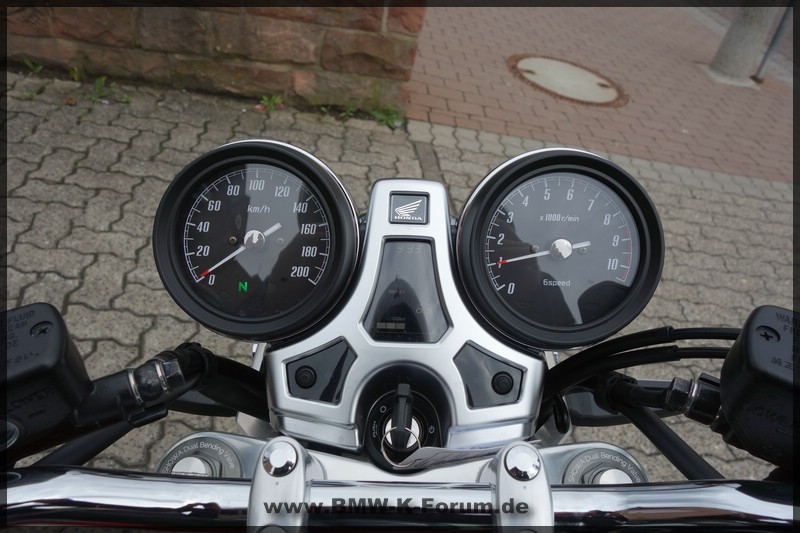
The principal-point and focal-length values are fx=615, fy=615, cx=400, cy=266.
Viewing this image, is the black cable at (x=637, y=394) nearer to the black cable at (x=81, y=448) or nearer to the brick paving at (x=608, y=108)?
the black cable at (x=81, y=448)

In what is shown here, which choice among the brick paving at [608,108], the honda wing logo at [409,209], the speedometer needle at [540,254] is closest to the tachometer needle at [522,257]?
the speedometer needle at [540,254]

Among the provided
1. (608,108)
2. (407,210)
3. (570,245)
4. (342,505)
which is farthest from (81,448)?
(608,108)

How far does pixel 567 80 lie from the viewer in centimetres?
708

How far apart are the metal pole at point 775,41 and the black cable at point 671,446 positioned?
858 centimetres

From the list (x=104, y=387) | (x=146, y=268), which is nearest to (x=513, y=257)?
(x=104, y=387)

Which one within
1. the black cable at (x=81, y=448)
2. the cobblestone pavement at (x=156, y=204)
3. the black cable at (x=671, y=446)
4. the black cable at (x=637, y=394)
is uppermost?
the black cable at (x=637, y=394)

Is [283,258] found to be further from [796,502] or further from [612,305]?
[796,502]

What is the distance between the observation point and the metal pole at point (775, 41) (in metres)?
7.92

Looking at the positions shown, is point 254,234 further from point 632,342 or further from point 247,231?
point 632,342

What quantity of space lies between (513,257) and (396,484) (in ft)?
2.42

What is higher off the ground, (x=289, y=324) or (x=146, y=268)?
(x=289, y=324)

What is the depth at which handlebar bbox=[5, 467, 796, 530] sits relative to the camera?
758 millimetres

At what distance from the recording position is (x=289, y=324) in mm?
1268

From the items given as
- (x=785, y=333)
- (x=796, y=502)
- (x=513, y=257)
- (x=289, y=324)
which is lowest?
(x=289, y=324)
